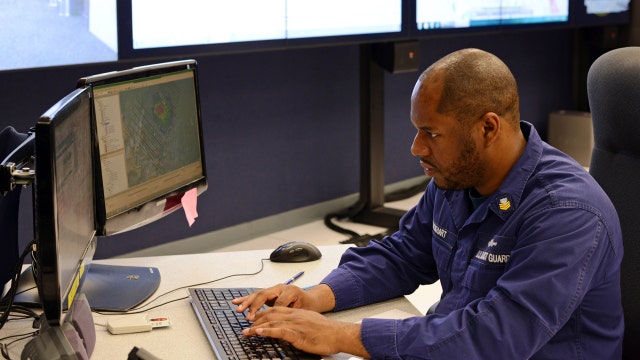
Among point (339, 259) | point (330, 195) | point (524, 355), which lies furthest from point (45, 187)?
point (330, 195)

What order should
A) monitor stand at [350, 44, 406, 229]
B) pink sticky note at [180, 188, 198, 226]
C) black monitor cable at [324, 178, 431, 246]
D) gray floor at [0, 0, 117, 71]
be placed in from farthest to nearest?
monitor stand at [350, 44, 406, 229], black monitor cable at [324, 178, 431, 246], gray floor at [0, 0, 117, 71], pink sticky note at [180, 188, 198, 226]

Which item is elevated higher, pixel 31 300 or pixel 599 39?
pixel 599 39

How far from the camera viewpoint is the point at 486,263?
153 cm

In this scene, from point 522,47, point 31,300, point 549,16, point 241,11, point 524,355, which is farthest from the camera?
point 522,47

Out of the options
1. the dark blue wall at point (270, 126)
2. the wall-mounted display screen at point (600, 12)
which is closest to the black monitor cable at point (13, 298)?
the dark blue wall at point (270, 126)

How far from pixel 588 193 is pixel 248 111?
2.56 metres

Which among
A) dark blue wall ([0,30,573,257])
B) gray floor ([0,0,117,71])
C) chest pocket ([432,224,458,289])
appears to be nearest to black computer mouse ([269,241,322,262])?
chest pocket ([432,224,458,289])

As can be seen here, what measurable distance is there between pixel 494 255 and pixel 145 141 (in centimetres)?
75

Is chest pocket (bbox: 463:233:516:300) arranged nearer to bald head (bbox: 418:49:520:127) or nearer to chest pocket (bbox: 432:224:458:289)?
chest pocket (bbox: 432:224:458:289)

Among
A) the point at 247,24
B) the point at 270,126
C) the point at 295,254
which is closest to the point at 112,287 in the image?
the point at 295,254

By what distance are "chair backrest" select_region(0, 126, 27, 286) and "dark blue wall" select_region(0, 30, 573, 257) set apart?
1522 mm

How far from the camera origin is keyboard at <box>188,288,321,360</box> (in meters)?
1.41

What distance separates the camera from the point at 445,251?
5.50 feet

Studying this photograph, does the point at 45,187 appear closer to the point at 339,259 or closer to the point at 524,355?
the point at 524,355
